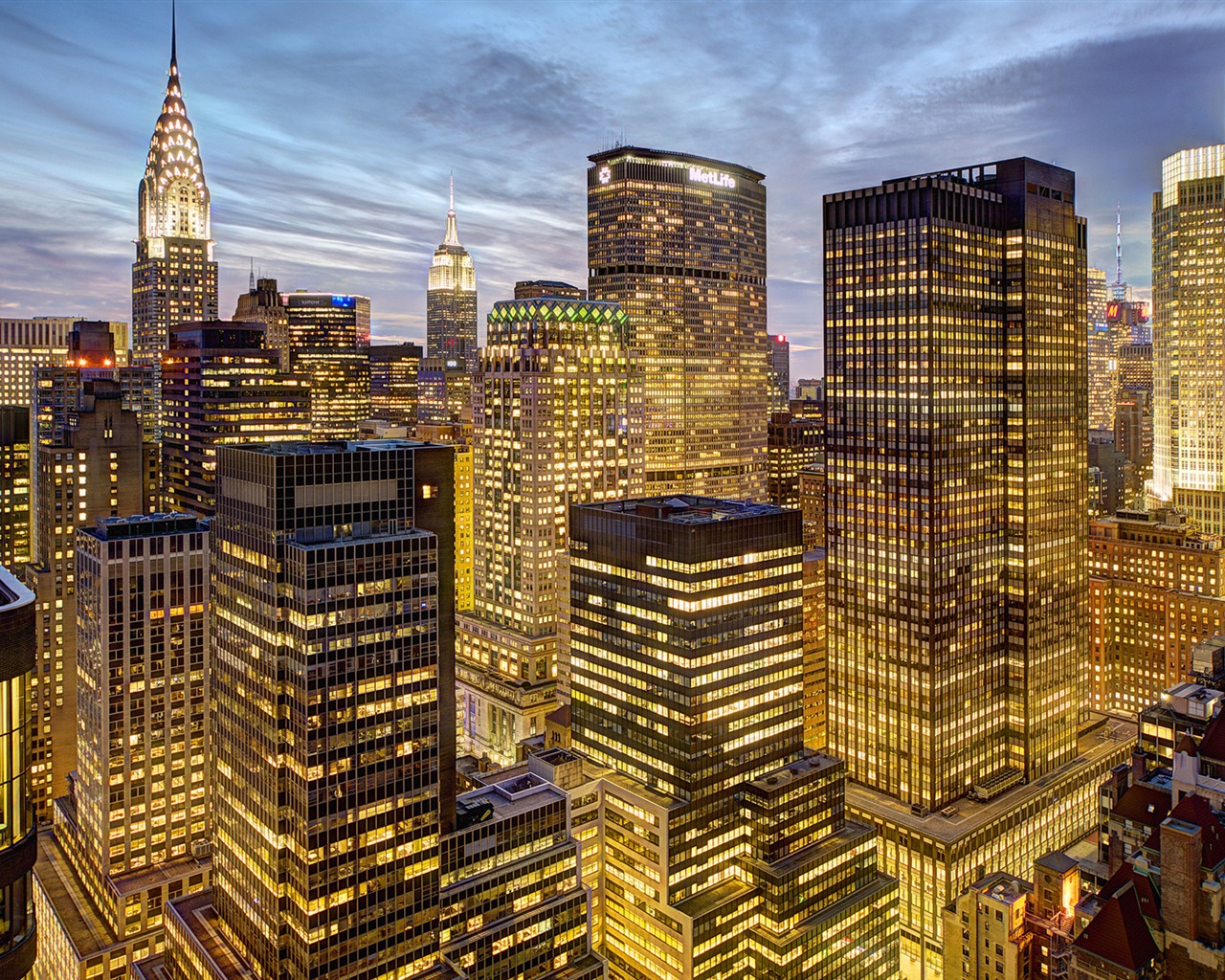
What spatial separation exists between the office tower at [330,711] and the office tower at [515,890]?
13.2 ft

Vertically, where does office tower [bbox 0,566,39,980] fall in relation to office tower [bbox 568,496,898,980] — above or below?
above

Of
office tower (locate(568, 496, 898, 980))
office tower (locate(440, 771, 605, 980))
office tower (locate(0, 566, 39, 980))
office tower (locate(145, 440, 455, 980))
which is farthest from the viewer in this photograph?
office tower (locate(568, 496, 898, 980))

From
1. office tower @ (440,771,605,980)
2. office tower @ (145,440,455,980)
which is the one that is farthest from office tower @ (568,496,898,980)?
office tower @ (145,440,455,980)

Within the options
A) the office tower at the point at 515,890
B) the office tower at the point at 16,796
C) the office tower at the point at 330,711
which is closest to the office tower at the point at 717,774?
the office tower at the point at 515,890

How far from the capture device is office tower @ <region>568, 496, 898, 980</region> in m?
172

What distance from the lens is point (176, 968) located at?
162 metres

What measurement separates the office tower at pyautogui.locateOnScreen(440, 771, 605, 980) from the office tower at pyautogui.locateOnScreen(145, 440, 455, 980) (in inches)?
158

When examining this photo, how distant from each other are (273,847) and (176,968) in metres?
49.6

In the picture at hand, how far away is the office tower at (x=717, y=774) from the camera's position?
172 m

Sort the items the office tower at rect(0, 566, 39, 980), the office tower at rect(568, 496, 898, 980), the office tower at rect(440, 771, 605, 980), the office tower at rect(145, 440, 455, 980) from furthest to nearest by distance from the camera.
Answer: the office tower at rect(568, 496, 898, 980) → the office tower at rect(440, 771, 605, 980) → the office tower at rect(145, 440, 455, 980) → the office tower at rect(0, 566, 39, 980)

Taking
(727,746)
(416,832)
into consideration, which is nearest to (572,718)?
(727,746)

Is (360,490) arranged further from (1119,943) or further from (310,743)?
(1119,943)

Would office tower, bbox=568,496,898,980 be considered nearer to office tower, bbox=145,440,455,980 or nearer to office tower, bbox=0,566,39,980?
office tower, bbox=145,440,455,980

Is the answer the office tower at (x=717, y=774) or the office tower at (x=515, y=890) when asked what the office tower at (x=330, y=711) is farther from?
the office tower at (x=717, y=774)
